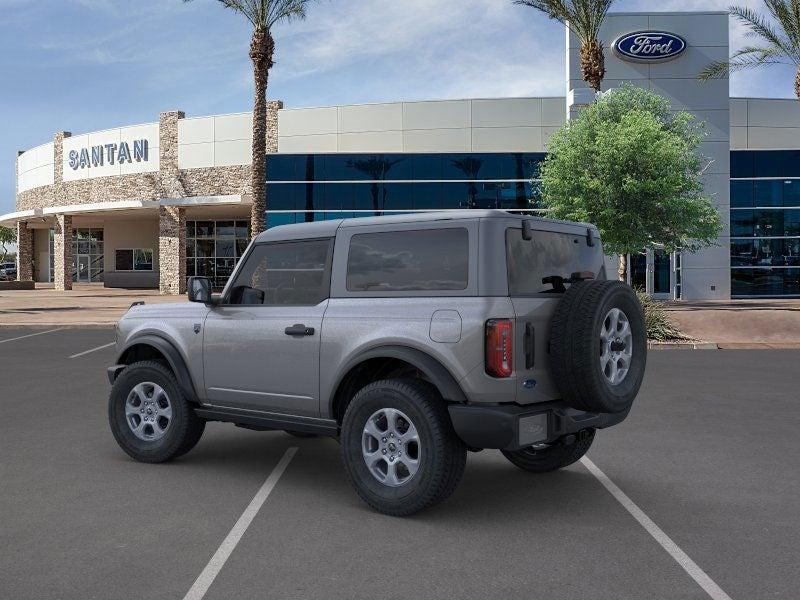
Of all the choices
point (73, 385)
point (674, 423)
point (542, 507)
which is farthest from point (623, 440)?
point (73, 385)

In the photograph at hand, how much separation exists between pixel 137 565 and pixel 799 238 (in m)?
36.6

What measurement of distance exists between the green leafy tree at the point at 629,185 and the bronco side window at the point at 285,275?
2023 cm

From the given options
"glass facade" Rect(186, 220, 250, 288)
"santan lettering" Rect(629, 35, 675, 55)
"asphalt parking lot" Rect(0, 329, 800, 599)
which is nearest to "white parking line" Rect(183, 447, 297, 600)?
"asphalt parking lot" Rect(0, 329, 800, 599)

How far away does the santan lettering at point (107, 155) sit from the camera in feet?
139

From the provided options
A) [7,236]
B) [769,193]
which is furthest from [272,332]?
[7,236]

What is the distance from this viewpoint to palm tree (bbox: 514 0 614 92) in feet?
92.1

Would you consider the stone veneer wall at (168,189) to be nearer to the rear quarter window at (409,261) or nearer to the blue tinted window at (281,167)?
the blue tinted window at (281,167)

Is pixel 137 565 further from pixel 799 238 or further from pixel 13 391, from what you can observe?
pixel 799 238

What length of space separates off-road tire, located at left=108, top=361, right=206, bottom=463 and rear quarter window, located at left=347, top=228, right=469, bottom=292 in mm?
1946

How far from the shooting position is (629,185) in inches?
971

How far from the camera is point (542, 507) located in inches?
214

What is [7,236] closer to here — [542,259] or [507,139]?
[507,139]

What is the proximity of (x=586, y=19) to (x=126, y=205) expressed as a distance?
81.2ft

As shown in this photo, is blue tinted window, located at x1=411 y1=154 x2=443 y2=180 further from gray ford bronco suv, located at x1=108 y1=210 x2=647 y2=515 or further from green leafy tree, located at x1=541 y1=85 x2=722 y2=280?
gray ford bronco suv, located at x1=108 y1=210 x2=647 y2=515
